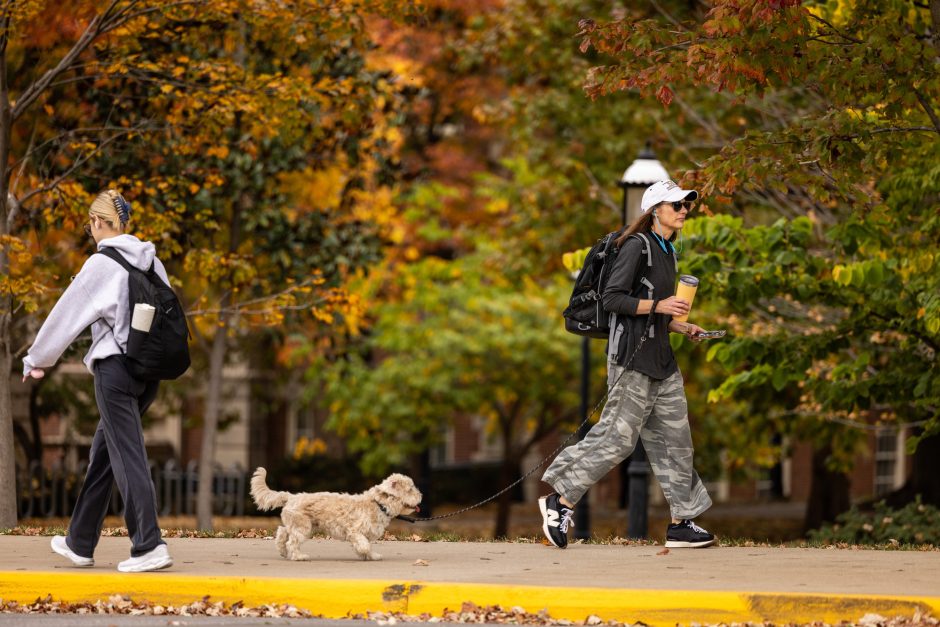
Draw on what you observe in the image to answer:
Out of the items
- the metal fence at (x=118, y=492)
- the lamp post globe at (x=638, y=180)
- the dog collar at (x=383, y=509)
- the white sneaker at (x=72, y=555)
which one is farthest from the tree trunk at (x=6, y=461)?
the metal fence at (x=118, y=492)

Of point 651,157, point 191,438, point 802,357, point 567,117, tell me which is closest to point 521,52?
point 567,117

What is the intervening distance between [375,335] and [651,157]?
36.2 feet

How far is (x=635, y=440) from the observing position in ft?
26.8

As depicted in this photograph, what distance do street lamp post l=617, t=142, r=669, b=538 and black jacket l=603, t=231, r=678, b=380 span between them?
174 inches

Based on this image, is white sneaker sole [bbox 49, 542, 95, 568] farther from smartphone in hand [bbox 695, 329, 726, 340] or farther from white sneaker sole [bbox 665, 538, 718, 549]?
smartphone in hand [bbox 695, 329, 726, 340]

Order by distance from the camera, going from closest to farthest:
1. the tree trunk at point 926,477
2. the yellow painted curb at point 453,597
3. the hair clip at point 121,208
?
the yellow painted curb at point 453,597 → the hair clip at point 121,208 → the tree trunk at point 926,477

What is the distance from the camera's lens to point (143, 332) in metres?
7.33

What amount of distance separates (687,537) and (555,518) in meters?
0.84

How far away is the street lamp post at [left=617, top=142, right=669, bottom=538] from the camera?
12734 mm

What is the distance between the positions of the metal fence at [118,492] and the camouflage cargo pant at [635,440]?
11.6m

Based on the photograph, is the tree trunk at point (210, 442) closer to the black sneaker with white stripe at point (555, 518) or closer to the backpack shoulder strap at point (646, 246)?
the black sneaker with white stripe at point (555, 518)

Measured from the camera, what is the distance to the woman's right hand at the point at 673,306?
7.99m

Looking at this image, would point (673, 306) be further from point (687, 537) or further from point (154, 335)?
point (154, 335)

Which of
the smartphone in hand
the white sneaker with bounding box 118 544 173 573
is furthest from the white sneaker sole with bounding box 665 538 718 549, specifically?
the white sneaker with bounding box 118 544 173 573
